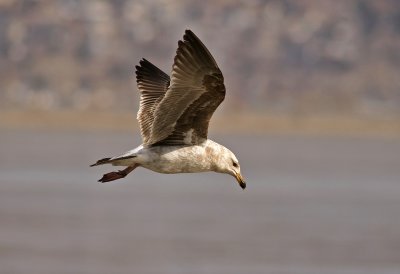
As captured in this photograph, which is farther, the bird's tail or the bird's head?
the bird's head

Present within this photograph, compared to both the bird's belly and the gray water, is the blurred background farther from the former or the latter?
the bird's belly

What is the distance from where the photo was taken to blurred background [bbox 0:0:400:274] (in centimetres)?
1894

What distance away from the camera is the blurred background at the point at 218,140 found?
746 inches

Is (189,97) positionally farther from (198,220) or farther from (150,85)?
(198,220)

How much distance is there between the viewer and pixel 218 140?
49062 millimetres

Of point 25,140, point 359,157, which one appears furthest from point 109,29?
point 359,157

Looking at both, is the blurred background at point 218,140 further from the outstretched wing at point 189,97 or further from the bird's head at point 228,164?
the outstretched wing at point 189,97

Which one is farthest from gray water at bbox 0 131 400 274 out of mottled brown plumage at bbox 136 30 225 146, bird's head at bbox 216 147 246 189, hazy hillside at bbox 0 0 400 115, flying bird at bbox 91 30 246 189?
hazy hillside at bbox 0 0 400 115

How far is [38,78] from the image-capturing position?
307ft

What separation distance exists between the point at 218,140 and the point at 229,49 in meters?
57.7

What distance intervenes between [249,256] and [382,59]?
287ft

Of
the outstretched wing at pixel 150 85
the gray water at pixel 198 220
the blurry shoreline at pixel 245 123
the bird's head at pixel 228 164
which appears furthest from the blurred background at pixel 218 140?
the bird's head at pixel 228 164

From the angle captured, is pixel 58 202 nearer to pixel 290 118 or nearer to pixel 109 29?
A: pixel 290 118

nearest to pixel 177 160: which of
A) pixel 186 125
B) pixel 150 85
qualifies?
pixel 186 125
